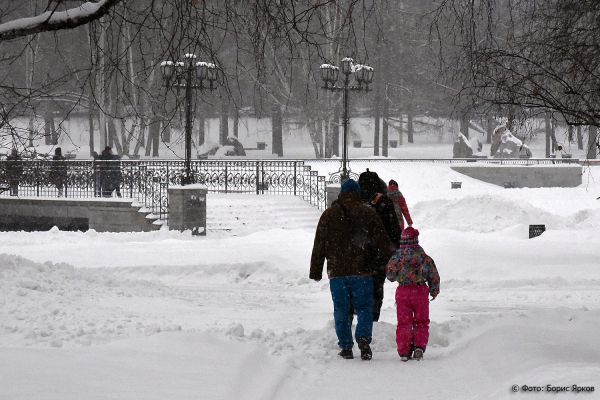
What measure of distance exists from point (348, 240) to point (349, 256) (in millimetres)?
162

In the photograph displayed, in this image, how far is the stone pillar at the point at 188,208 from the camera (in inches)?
841

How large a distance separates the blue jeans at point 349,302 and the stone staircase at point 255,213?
48.1ft

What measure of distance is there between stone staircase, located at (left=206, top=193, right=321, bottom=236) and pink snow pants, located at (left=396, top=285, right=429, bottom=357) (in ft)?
48.2

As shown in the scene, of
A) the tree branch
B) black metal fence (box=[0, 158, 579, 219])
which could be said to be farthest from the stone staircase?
the tree branch

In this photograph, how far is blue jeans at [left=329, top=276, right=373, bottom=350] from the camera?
8.11 metres

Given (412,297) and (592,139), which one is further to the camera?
(592,139)

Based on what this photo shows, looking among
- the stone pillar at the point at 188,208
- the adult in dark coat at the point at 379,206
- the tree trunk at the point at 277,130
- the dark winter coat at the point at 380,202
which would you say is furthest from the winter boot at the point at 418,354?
the tree trunk at the point at 277,130

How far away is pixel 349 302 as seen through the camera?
821 cm

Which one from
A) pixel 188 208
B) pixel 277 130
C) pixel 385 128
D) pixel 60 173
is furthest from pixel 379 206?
pixel 385 128

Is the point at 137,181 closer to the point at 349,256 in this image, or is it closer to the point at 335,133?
the point at 349,256

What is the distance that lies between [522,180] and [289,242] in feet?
78.4

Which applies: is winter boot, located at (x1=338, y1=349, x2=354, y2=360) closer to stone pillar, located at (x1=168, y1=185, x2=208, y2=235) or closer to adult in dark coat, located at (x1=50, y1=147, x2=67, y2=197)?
stone pillar, located at (x1=168, y1=185, x2=208, y2=235)

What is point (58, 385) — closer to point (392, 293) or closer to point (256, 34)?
point (256, 34)

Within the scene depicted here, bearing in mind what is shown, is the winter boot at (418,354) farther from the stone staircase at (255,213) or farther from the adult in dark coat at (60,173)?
the adult in dark coat at (60,173)
